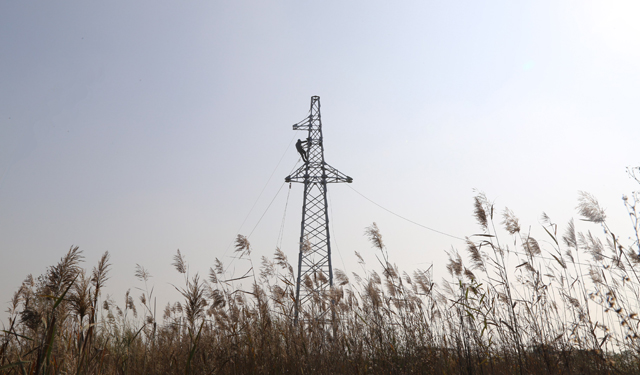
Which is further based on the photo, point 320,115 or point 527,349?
point 320,115

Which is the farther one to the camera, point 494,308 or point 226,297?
point 226,297

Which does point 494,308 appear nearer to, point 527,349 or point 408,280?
point 527,349

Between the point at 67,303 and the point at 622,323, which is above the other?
the point at 67,303

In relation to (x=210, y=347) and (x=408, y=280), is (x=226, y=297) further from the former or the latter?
(x=408, y=280)

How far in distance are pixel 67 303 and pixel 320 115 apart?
14168mm

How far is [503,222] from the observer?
573cm

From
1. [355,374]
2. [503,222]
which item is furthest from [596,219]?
[355,374]

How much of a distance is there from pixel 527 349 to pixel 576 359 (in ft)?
1.69

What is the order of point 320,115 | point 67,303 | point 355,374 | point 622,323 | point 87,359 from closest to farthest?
point 67,303
point 87,359
point 355,374
point 622,323
point 320,115

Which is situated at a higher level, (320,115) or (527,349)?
(320,115)

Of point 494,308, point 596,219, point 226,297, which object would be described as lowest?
point 494,308

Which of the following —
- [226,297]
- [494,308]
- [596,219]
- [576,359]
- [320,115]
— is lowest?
[576,359]

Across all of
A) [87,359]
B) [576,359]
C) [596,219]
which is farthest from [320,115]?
[87,359]

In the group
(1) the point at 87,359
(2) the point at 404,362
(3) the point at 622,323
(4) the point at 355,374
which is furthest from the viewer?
(3) the point at 622,323
